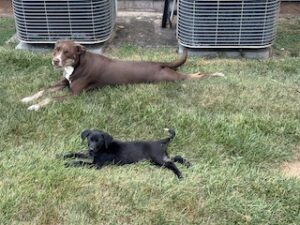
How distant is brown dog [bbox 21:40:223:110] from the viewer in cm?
505

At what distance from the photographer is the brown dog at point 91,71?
505 centimetres

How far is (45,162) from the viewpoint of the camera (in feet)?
12.0

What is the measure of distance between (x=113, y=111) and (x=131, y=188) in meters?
1.45

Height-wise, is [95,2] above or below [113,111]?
above

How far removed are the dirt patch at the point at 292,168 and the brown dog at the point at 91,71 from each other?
187cm

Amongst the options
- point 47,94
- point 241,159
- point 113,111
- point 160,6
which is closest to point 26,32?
point 47,94

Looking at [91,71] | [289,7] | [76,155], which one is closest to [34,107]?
[91,71]

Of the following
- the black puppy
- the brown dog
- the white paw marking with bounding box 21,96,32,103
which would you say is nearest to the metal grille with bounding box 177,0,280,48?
the brown dog

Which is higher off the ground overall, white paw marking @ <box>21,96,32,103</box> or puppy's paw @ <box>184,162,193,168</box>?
puppy's paw @ <box>184,162,193,168</box>

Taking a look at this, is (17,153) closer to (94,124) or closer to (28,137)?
(28,137)

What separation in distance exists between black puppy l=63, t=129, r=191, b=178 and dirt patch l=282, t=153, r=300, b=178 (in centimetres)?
80

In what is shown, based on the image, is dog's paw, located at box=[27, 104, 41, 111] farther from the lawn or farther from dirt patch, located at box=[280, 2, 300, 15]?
dirt patch, located at box=[280, 2, 300, 15]

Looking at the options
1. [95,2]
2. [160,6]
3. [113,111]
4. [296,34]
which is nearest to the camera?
[113,111]

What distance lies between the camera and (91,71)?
5207 mm
